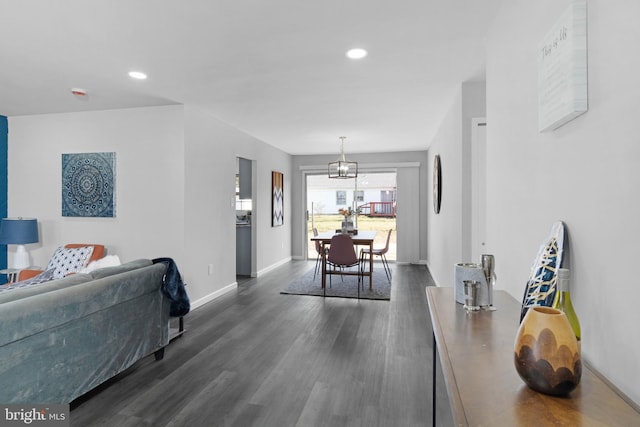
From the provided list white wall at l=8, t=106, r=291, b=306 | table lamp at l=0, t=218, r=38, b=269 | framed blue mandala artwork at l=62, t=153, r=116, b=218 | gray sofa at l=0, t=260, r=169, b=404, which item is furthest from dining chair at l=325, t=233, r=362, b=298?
table lamp at l=0, t=218, r=38, b=269

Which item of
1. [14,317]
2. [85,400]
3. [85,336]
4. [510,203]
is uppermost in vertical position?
[510,203]

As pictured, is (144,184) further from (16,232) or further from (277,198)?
(277,198)

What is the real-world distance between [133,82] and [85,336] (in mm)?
2316

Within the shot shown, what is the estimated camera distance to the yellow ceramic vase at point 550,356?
766mm

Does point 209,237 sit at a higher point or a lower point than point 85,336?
higher

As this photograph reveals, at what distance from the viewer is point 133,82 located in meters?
3.32

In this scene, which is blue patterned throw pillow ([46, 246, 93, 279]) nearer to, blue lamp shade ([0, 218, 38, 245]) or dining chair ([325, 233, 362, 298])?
blue lamp shade ([0, 218, 38, 245])

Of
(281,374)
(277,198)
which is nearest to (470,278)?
(281,374)

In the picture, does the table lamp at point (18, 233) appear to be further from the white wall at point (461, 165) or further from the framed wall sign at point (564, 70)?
the framed wall sign at point (564, 70)

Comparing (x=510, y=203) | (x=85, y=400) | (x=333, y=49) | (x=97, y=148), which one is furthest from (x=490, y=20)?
(x=97, y=148)

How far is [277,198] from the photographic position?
23.2 ft

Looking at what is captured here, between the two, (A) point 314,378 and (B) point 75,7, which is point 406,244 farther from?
(B) point 75,7

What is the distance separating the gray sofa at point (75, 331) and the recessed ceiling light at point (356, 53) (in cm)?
223

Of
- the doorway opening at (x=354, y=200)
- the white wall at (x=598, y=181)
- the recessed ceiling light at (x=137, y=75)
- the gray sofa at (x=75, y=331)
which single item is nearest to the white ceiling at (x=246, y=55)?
the recessed ceiling light at (x=137, y=75)
